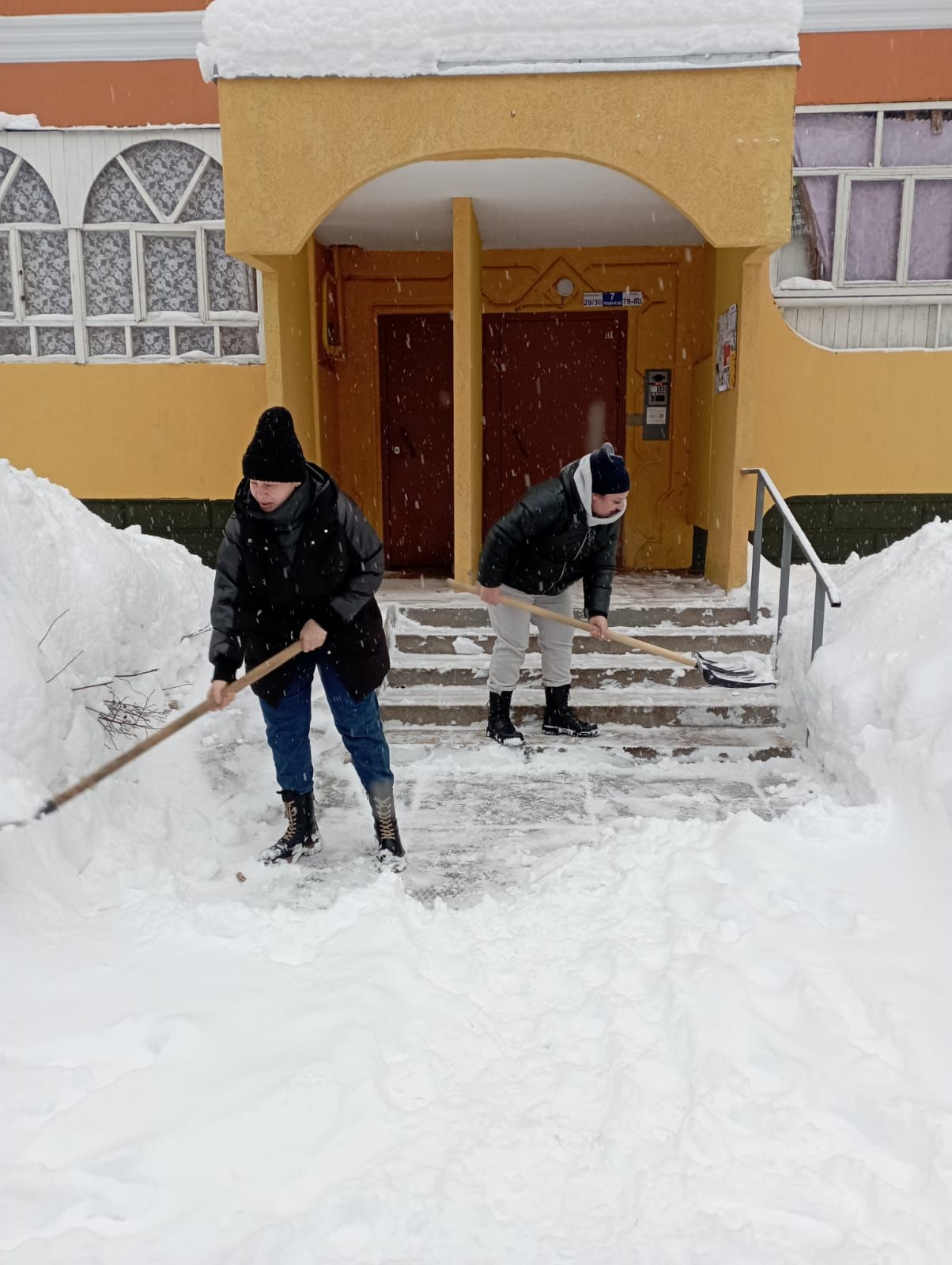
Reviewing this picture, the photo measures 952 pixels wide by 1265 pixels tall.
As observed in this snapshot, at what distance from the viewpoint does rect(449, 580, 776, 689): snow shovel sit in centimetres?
481

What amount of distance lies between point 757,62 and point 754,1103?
19.2 ft

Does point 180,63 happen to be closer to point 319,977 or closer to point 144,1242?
point 319,977

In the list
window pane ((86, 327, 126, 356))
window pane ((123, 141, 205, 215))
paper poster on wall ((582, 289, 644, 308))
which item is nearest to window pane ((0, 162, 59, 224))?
window pane ((123, 141, 205, 215))

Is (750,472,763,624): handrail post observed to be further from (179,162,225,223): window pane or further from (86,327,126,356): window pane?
(86,327,126,356): window pane

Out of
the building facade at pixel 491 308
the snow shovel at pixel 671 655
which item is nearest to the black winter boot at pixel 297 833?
the snow shovel at pixel 671 655

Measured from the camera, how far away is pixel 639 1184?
6.77 feet

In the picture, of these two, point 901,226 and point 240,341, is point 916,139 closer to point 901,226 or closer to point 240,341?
point 901,226

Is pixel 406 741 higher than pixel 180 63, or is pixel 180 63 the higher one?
pixel 180 63

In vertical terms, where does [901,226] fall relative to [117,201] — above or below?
below

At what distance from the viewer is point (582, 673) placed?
5.60 meters

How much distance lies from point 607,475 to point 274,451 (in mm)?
1861

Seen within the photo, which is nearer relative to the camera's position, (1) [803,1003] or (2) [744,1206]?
(2) [744,1206]

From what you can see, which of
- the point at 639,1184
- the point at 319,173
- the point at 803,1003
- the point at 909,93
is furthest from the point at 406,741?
the point at 909,93

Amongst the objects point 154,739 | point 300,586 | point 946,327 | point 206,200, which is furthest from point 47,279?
point 946,327
